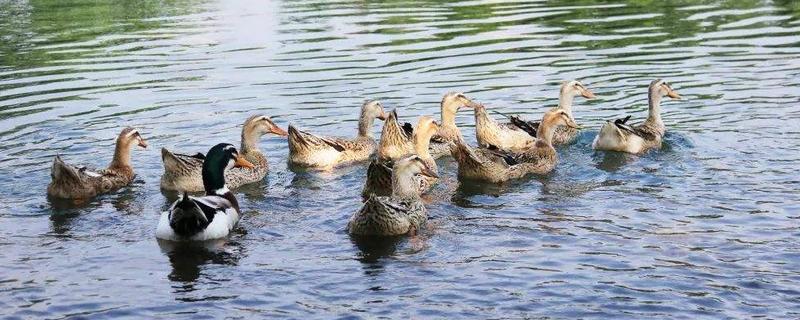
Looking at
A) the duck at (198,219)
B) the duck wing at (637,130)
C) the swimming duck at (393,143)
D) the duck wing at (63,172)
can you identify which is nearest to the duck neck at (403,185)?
the duck at (198,219)

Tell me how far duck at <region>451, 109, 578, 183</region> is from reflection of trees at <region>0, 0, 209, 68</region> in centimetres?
1320

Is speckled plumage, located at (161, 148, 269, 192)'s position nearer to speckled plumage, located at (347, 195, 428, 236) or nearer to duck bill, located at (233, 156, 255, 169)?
duck bill, located at (233, 156, 255, 169)

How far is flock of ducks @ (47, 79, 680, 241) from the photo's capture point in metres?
13.4

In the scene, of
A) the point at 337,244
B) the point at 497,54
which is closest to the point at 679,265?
the point at 337,244

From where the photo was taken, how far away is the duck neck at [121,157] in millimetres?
16719

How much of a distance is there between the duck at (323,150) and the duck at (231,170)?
0.44 metres

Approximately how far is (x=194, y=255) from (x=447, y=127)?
6.46 meters

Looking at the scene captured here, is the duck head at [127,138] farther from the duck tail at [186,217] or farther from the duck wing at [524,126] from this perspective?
the duck wing at [524,126]

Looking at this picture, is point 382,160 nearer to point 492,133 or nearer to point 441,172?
point 441,172

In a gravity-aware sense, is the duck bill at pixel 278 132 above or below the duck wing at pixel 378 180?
above

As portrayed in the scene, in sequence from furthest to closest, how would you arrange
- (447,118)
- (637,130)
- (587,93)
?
(587,93)
(447,118)
(637,130)

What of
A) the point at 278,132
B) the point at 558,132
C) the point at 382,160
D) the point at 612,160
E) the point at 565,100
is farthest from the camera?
the point at 565,100

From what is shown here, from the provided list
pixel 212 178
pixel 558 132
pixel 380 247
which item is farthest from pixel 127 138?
pixel 558 132

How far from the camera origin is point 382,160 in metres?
17.4
